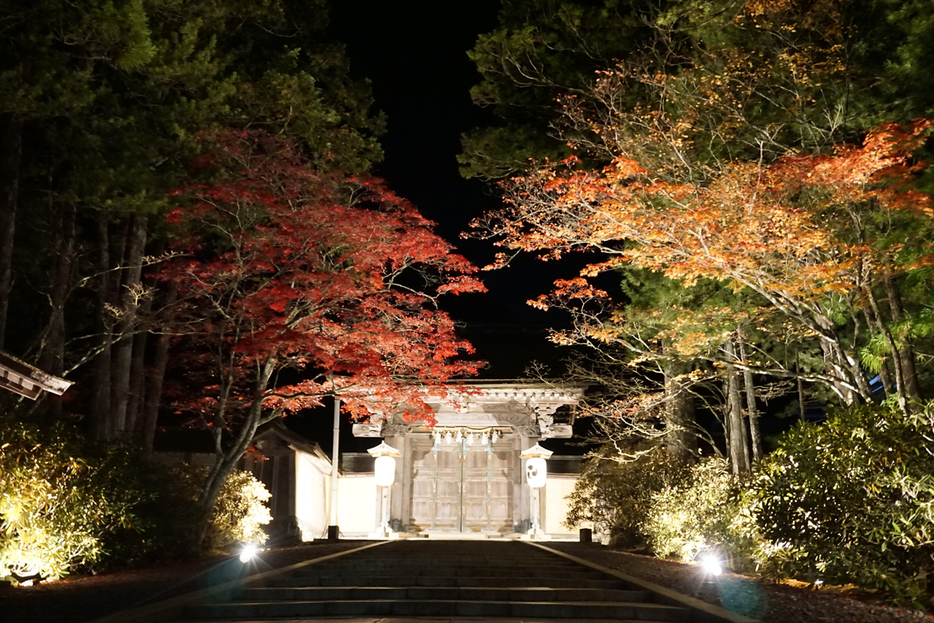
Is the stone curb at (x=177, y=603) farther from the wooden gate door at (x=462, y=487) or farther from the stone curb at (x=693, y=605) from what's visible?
the wooden gate door at (x=462, y=487)

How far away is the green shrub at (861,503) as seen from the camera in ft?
22.8

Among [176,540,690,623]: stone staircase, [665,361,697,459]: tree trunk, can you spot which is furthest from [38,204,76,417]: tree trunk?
[665,361,697,459]: tree trunk

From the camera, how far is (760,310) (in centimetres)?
1295

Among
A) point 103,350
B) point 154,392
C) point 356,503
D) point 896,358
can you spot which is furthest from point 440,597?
point 356,503

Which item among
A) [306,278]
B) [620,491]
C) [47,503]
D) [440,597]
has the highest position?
[306,278]

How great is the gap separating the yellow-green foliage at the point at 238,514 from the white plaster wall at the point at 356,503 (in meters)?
6.25

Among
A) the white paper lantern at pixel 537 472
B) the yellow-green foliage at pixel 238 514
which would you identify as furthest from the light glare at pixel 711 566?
the white paper lantern at pixel 537 472

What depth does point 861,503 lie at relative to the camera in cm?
721

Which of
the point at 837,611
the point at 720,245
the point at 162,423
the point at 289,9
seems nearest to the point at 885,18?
the point at 720,245

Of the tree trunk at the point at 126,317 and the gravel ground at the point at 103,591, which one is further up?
the tree trunk at the point at 126,317

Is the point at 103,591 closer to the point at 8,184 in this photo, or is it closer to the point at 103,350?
the point at 103,350

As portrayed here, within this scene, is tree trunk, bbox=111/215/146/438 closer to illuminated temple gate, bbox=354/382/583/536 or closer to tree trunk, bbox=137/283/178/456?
tree trunk, bbox=137/283/178/456

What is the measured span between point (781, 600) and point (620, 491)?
28.6 ft

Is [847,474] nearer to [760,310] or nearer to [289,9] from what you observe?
[760,310]
